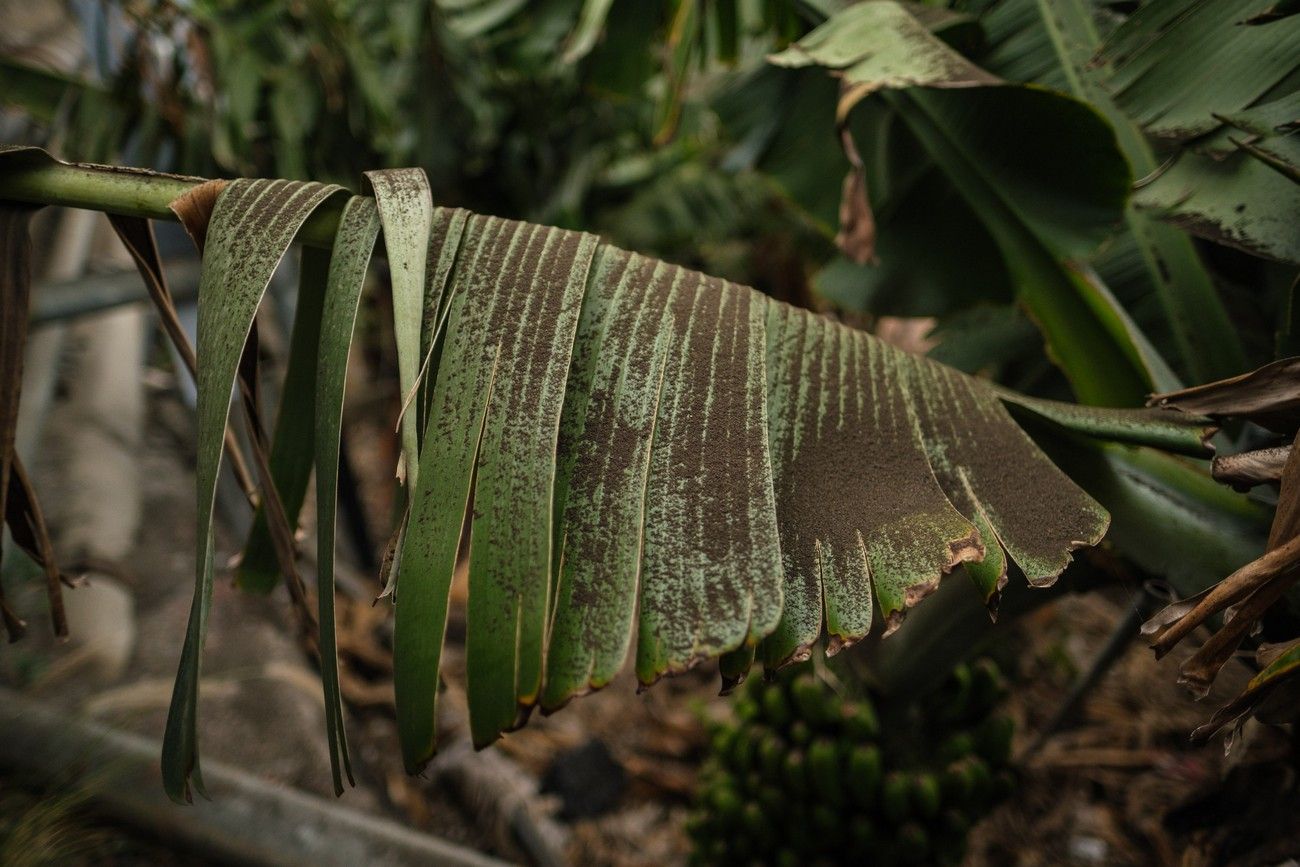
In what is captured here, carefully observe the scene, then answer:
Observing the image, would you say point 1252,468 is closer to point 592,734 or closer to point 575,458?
point 575,458

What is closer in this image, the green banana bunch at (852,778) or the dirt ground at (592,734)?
the green banana bunch at (852,778)

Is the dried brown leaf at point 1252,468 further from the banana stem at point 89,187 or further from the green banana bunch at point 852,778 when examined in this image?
the banana stem at point 89,187

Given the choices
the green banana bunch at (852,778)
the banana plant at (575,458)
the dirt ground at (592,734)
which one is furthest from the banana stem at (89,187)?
the green banana bunch at (852,778)

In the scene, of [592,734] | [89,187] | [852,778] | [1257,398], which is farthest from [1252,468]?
[592,734]

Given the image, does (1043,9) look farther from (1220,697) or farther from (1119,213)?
(1220,697)

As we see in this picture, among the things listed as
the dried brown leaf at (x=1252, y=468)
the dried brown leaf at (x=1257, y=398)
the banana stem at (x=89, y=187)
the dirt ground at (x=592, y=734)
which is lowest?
the dirt ground at (x=592, y=734)

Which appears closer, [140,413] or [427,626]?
[427,626]

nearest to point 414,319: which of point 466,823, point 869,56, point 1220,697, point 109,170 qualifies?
point 109,170
